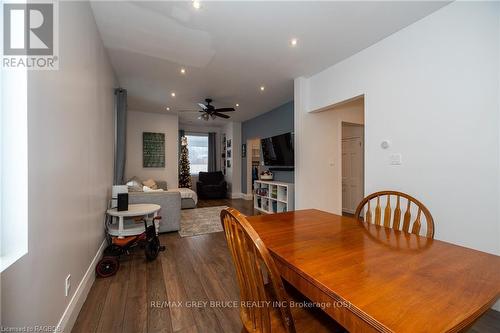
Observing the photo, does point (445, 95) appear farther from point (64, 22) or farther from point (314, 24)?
point (64, 22)

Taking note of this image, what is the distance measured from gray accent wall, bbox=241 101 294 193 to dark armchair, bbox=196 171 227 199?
73cm

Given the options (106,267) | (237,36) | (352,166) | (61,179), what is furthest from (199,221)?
(352,166)

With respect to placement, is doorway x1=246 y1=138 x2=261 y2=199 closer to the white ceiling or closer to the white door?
the white door

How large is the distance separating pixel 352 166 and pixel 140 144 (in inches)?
223

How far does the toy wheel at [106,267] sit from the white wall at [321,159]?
2.69 meters

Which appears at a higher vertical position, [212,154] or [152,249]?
[212,154]

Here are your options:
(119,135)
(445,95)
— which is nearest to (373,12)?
(445,95)

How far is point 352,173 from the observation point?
4.84m

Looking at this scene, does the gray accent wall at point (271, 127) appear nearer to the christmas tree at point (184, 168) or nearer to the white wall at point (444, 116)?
the christmas tree at point (184, 168)

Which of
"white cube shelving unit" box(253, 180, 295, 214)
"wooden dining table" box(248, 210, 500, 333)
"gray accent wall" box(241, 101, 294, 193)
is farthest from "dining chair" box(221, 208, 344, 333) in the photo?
"gray accent wall" box(241, 101, 294, 193)

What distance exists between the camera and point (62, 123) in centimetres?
136

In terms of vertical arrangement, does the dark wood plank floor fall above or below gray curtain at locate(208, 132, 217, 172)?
below

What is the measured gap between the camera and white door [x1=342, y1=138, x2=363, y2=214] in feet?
15.4

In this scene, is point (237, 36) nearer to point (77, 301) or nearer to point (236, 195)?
point (77, 301)
